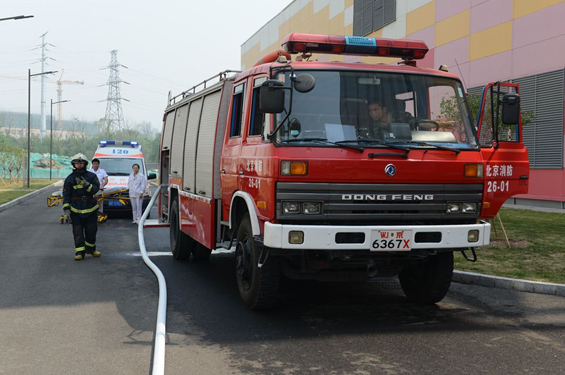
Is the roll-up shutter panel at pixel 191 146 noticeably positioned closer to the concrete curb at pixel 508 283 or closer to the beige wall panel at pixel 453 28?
the concrete curb at pixel 508 283

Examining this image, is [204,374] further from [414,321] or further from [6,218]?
[6,218]

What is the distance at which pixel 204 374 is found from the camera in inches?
192

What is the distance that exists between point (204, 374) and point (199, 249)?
5702 mm

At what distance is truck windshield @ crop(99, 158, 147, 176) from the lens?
66.8 feet

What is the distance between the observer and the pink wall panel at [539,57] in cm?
2033

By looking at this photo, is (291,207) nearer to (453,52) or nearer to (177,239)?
(177,239)

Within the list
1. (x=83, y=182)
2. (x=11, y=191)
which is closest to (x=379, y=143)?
(x=83, y=182)

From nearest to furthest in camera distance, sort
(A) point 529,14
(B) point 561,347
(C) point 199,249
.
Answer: (B) point 561,347
(C) point 199,249
(A) point 529,14

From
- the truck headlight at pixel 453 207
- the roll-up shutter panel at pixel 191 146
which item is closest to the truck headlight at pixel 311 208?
the truck headlight at pixel 453 207

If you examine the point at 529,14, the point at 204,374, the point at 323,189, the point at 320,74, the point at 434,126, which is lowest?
the point at 204,374

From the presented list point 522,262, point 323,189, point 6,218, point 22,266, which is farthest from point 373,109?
point 6,218

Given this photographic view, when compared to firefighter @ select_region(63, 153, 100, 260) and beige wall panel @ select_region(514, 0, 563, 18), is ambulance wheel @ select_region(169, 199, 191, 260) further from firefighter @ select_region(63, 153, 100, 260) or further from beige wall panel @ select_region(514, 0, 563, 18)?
beige wall panel @ select_region(514, 0, 563, 18)

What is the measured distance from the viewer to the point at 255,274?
660 centimetres

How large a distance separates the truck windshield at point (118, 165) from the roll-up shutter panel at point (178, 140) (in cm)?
952
